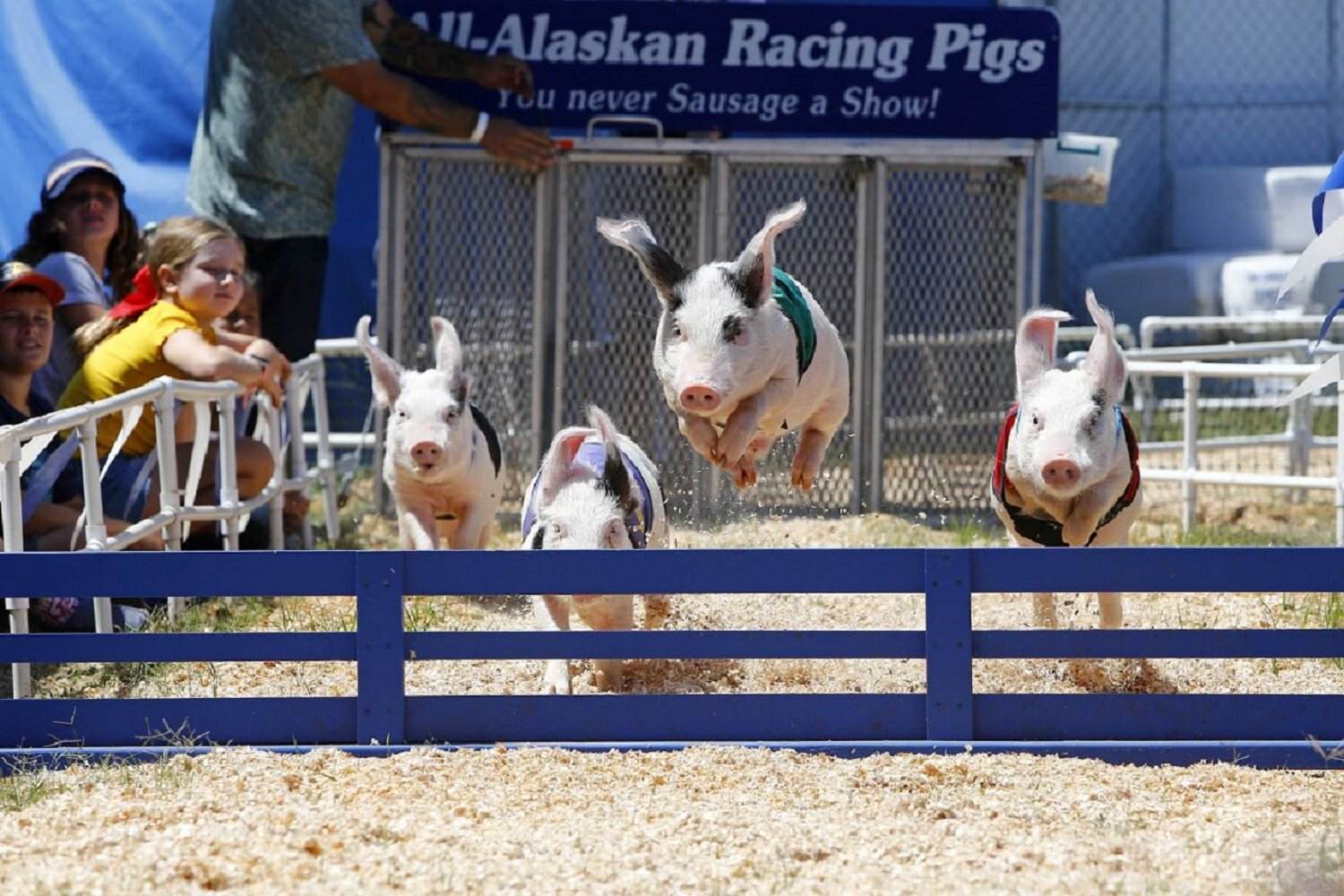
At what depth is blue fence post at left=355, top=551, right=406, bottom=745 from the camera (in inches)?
209

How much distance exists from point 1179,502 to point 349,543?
451cm

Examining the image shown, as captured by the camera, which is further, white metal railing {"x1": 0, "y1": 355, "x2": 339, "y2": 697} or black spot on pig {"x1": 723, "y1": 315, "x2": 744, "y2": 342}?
white metal railing {"x1": 0, "y1": 355, "x2": 339, "y2": 697}

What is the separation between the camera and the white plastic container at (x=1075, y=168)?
10.6 meters

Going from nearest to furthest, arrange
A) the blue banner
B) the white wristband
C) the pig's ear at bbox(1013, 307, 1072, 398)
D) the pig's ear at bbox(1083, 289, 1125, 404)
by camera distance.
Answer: the pig's ear at bbox(1083, 289, 1125, 404) → the pig's ear at bbox(1013, 307, 1072, 398) → the white wristband → the blue banner

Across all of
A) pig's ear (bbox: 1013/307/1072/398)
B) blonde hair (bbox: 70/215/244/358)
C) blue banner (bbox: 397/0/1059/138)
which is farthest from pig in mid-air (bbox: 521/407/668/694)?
blue banner (bbox: 397/0/1059/138)

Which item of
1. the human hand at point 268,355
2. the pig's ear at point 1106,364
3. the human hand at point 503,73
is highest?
the human hand at point 503,73

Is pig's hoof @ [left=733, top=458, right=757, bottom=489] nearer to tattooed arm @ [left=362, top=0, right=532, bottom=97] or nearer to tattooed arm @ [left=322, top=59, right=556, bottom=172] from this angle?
tattooed arm @ [left=322, top=59, right=556, bottom=172]

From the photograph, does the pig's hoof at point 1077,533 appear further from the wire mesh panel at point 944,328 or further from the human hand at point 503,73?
the human hand at point 503,73

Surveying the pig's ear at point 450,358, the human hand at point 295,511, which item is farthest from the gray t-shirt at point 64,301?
the human hand at point 295,511

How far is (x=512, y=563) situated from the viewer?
5348mm

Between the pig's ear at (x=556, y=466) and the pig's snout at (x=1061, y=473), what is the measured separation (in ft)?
5.07

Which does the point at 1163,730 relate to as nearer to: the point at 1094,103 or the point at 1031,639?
the point at 1031,639

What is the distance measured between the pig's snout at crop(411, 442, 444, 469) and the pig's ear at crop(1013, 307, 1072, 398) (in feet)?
7.43

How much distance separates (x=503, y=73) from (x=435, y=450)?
2.70 meters
